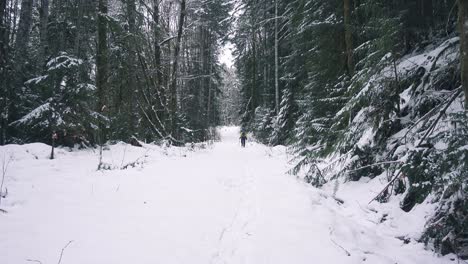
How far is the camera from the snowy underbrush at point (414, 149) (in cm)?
313

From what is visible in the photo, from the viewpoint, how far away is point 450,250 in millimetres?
3307

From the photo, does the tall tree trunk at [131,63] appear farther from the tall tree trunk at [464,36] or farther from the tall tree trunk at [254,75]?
the tall tree trunk at [254,75]

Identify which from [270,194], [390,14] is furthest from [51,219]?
[390,14]

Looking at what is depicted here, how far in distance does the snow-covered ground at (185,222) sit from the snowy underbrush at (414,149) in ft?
0.33

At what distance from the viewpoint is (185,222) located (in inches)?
163

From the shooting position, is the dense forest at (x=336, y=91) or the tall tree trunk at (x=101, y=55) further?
the tall tree trunk at (x=101, y=55)

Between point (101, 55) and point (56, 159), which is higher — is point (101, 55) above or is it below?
above

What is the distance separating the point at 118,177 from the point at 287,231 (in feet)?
12.5

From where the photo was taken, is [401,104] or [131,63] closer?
[401,104]

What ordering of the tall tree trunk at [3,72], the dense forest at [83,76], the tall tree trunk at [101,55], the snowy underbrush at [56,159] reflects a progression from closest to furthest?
the snowy underbrush at [56,159] < the tall tree trunk at [3,72] < the dense forest at [83,76] < the tall tree trunk at [101,55]

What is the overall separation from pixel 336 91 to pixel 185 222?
555 cm

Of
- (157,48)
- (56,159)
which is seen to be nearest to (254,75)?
(157,48)

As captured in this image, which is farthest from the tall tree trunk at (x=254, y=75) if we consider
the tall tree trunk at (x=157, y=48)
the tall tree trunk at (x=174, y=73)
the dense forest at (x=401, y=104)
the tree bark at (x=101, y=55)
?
the tree bark at (x=101, y=55)

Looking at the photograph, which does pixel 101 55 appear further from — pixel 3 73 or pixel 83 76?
pixel 3 73
